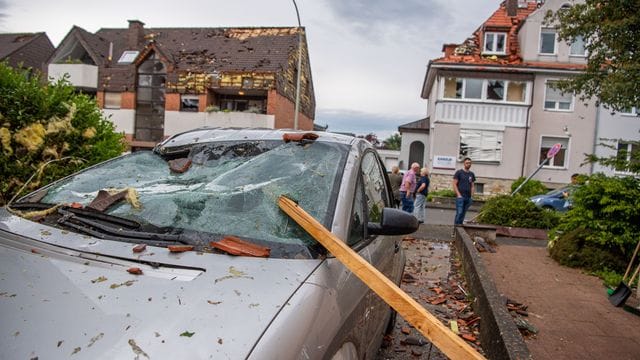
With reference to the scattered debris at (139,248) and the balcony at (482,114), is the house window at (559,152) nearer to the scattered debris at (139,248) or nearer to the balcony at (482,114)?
the balcony at (482,114)

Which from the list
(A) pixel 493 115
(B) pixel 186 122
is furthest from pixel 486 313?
(B) pixel 186 122

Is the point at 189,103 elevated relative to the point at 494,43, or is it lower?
lower

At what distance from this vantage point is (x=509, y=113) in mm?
23359

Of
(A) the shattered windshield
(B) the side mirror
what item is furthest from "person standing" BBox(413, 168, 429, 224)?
(B) the side mirror

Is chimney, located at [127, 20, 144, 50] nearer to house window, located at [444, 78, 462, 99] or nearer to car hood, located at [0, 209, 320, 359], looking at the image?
house window, located at [444, 78, 462, 99]

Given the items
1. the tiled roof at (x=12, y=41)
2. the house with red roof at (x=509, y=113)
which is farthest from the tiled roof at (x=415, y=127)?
the tiled roof at (x=12, y=41)

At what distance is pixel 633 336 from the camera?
4.23 m

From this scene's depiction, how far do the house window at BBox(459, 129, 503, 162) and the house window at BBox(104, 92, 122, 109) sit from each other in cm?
2370

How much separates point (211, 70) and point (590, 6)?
2463 cm

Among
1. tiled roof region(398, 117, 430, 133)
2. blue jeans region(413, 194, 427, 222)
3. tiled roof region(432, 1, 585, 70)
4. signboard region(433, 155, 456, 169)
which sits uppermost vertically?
tiled roof region(432, 1, 585, 70)

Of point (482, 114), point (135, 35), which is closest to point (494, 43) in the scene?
point (482, 114)

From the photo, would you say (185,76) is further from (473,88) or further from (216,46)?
(473,88)

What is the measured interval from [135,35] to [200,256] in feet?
119

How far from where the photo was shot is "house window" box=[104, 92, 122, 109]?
31.3 m
